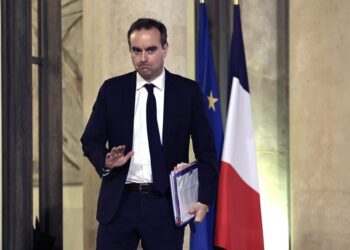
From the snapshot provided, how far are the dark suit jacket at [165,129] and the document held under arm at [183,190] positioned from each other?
0.15 ft

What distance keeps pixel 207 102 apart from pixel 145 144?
199 centimetres

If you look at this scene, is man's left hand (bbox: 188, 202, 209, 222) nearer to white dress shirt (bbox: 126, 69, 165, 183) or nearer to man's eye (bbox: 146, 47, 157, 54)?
white dress shirt (bbox: 126, 69, 165, 183)

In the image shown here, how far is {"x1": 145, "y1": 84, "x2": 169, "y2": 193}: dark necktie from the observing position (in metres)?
3.23

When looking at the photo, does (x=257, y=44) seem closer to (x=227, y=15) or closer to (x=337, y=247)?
(x=227, y=15)

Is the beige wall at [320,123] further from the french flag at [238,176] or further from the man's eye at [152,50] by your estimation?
the man's eye at [152,50]

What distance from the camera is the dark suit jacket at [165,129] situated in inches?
130

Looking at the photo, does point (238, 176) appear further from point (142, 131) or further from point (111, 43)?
point (142, 131)

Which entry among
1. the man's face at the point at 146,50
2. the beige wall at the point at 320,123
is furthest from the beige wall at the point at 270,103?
the man's face at the point at 146,50

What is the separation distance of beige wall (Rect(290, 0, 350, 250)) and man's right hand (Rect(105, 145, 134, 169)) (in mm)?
2737

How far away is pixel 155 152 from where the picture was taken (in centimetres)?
326

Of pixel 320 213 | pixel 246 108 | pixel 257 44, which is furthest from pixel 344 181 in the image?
pixel 257 44

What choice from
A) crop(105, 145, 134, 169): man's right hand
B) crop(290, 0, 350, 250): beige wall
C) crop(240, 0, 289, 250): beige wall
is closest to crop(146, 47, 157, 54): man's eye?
crop(105, 145, 134, 169): man's right hand

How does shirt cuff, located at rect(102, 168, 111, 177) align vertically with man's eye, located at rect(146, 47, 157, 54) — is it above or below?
below

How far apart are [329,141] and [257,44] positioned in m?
1.20
